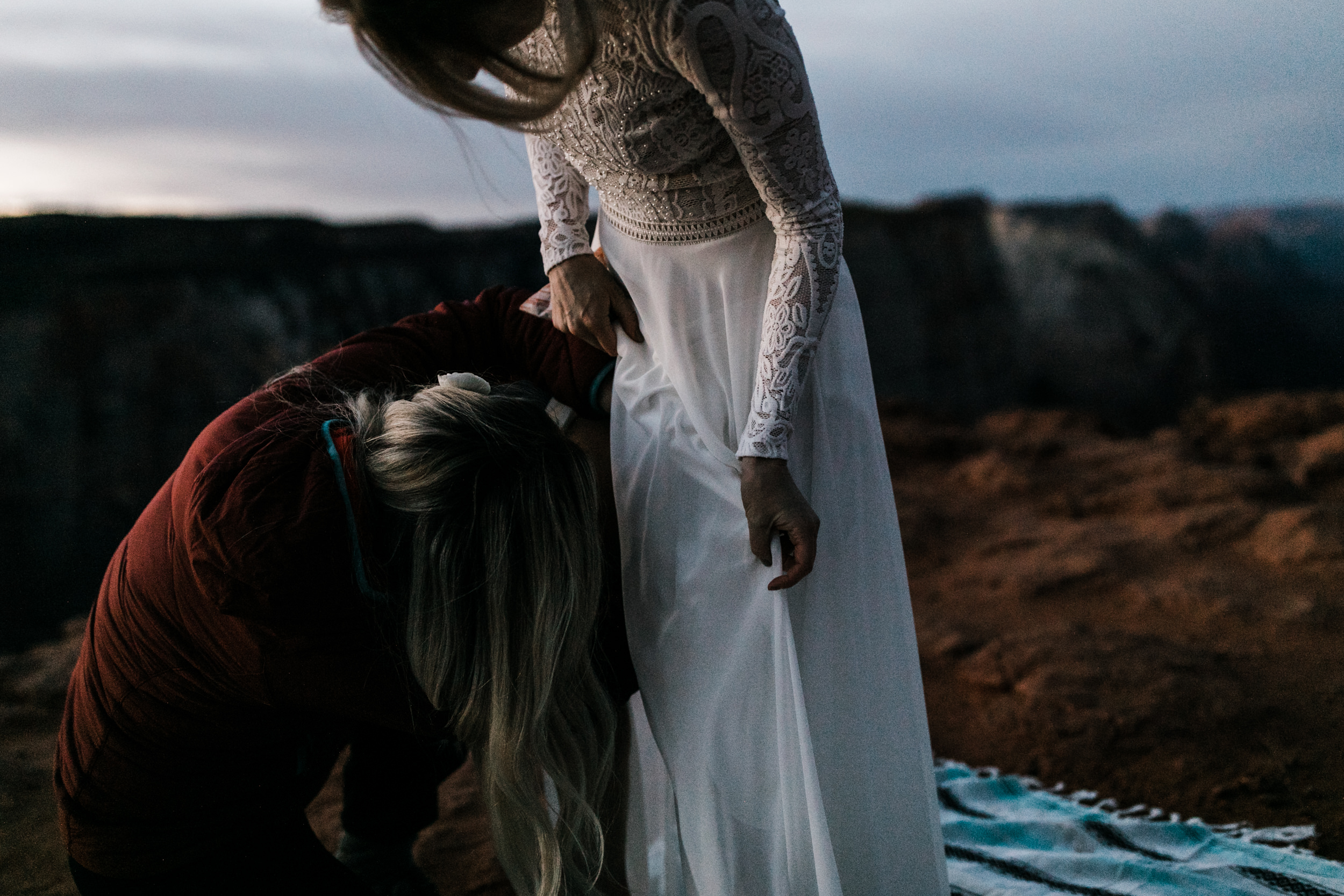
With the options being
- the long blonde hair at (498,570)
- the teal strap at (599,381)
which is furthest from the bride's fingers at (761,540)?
the teal strap at (599,381)

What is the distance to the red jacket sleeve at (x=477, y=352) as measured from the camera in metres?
1.31

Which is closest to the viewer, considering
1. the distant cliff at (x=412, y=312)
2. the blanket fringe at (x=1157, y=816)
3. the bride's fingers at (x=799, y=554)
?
the bride's fingers at (x=799, y=554)

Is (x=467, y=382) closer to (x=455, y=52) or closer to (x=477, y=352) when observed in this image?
(x=477, y=352)

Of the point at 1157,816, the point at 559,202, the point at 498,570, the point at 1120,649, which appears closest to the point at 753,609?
the point at 498,570

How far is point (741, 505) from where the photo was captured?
123 centimetres

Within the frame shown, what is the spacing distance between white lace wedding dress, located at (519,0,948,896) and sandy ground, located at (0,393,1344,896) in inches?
37.5

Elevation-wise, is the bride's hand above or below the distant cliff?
below

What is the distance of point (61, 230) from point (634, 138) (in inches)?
184

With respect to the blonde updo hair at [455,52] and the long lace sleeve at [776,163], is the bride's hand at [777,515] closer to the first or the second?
the long lace sleeve at [776,163]

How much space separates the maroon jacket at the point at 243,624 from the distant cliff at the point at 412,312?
26.4 inches

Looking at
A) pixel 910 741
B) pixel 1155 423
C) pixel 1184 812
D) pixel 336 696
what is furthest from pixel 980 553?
pixel 1155 423

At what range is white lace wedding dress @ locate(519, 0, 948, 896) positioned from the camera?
45.8 inches

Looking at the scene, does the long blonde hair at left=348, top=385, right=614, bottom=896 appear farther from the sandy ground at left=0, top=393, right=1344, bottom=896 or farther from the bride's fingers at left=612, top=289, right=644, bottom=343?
the sandy ground at left=0, top=393, right=1344, bottom=896

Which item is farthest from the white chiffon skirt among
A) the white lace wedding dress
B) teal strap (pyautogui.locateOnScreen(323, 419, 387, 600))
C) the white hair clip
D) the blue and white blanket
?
the blue and white blanket
